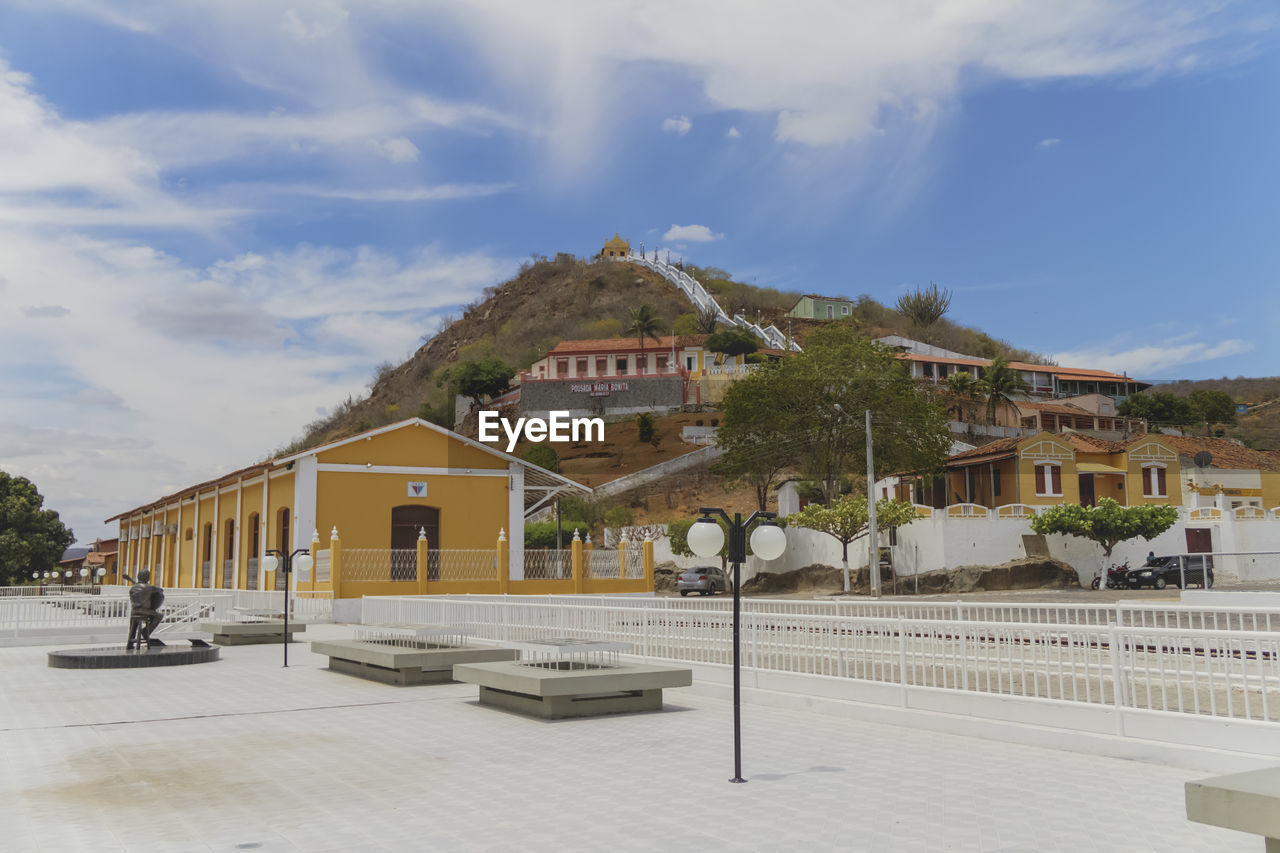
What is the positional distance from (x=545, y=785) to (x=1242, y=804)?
4.73 meters

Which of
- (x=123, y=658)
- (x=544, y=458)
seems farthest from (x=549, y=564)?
(x=544, y=458)

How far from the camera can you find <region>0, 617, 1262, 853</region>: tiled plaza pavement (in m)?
5.41

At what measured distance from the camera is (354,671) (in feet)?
47.1

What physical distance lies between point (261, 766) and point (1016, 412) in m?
74.4

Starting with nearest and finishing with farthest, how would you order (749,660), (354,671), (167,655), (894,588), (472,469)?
(749,660) < (354,671) < (167,655) < (472,469) < (894,588)

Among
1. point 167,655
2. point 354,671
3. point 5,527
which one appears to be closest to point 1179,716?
point 354,671

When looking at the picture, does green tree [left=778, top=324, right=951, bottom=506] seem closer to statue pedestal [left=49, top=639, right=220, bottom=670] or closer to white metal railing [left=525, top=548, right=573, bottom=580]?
white metal railing [left=525, top=548, right=573, bottom=580]

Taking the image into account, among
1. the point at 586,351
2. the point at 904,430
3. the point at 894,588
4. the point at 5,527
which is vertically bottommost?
the point at 894,588

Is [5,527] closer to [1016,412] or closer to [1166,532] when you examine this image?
[1166,532]

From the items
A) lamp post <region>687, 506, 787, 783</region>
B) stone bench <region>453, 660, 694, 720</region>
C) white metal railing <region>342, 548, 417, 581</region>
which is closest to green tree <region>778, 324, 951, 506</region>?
white metal railing <region>342, 548, 417, 581</region>

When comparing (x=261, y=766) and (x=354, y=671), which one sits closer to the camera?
(x=261, y=766)

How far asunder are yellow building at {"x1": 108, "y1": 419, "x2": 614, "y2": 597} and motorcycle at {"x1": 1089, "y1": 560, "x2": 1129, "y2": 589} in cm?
2169

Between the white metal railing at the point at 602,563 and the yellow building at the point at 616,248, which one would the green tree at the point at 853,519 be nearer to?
the white metal railing at the point at 602,563

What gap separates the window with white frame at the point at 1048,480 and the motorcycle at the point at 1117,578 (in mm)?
6735
